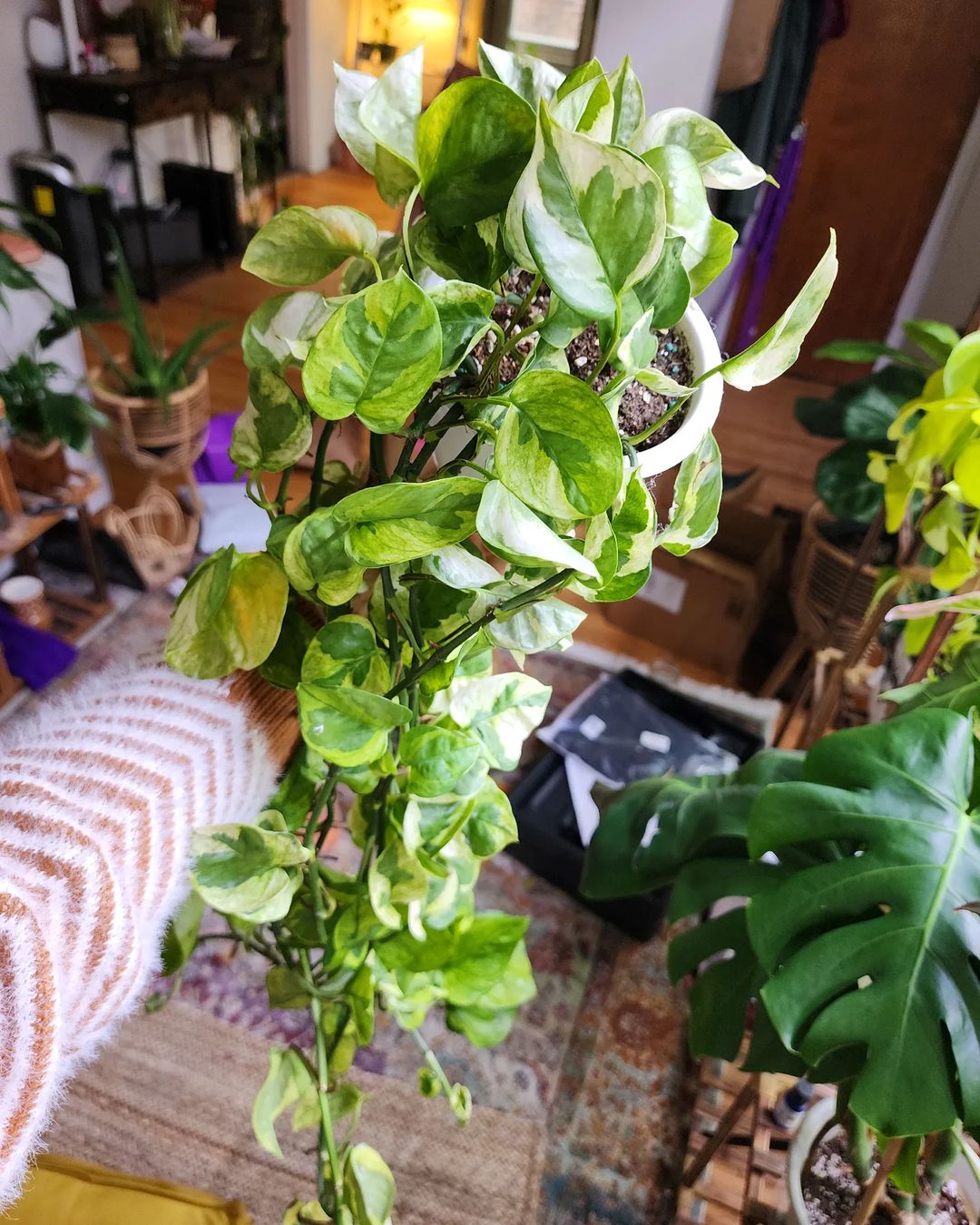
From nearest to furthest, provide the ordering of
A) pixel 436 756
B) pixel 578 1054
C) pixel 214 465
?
pixel 436 756 < pixel 578 1054 < pixel 214 465

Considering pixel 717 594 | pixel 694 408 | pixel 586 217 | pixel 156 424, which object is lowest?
pixel 717 594

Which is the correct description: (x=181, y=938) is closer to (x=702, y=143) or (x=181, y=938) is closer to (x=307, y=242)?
(x=307, y=242)

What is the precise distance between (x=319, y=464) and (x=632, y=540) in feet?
0.57

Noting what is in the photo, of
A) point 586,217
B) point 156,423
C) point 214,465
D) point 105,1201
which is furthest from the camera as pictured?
point 214,465

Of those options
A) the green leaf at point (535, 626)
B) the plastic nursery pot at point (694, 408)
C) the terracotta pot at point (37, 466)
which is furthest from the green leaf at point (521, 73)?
the terracotta pot at point (37, 466)

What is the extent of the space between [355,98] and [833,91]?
2.12 metres

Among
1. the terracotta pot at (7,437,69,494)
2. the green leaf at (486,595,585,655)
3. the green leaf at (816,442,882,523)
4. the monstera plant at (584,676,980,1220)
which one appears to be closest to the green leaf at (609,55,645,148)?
the green leaf at (486,595,585,655)

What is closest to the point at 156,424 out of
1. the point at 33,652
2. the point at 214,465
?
the point at 214,465

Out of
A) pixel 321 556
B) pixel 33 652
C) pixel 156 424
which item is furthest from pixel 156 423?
pixel 321 556

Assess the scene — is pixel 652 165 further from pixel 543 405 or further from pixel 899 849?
pixel 899 849

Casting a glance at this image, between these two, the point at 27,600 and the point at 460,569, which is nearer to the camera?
the point at 460,569

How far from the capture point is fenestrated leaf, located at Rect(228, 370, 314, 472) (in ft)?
1.44

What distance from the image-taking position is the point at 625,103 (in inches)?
14.2

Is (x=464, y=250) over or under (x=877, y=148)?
over
